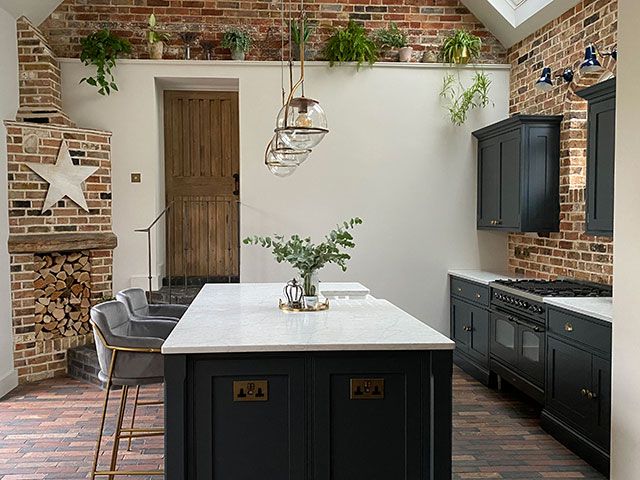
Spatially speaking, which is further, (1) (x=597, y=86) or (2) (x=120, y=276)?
(2) (x=120, y=276)

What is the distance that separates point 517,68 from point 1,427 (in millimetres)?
5684

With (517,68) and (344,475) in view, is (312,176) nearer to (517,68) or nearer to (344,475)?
(517,68)

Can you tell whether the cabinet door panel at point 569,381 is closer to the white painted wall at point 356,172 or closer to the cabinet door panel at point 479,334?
the cabinet door panel at point 479,334

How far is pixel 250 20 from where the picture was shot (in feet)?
22.0

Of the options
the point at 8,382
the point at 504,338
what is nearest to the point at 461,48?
the point at 504,338

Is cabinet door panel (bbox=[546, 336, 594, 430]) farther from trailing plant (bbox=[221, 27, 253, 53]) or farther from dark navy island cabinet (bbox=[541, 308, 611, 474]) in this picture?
trailing plant (bbox=[221, 27, 253, 53])

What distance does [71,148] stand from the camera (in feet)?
19.9

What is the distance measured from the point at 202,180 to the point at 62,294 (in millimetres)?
2311

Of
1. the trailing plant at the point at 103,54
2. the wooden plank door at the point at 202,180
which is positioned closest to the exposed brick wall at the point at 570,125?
the wooden plank door at the point at 202,180

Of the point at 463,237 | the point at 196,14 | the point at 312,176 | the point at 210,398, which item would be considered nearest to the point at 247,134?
the point at 312,176

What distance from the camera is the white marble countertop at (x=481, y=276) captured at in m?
5.93

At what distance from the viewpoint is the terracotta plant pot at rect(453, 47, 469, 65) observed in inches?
261

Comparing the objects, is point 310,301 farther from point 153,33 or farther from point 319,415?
point 153,33

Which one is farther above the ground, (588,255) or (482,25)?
(482,25)
